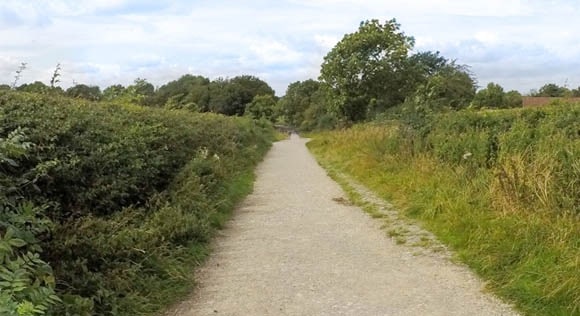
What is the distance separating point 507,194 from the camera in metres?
6.96

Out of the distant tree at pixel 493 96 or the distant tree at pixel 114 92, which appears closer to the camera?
the distant tree at pixel 114 92

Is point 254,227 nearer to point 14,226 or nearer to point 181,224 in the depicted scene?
point 181,224

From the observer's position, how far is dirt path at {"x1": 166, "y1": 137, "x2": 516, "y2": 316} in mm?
4699

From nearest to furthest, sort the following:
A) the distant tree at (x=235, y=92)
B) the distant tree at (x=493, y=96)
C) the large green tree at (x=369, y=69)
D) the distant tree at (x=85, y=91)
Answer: the distant tree at (x=85, y=91) → the distant tree at (x=493, y=96) → the large green tree at (x=369, y=69) → the distant tree at (x=235, y=92)

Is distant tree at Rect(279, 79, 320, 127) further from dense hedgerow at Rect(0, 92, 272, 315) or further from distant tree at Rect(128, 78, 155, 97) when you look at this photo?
dense hedgerow at Rect(0, 92, 272, 315)

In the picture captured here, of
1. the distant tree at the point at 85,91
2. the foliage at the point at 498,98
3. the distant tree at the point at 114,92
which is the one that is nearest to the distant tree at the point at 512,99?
the foliage at the point at 498,98

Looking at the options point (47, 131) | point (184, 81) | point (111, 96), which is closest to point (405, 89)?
point (111, 96)

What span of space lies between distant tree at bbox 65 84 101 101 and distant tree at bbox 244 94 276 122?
59794 millimetres

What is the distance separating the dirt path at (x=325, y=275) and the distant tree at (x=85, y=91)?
398 cm

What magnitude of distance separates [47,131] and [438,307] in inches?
155

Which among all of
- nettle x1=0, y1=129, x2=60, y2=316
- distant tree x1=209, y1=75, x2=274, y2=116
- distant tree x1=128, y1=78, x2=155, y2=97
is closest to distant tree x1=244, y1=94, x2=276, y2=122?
distant tree x1=209, y1=75, x2=274, y2=116

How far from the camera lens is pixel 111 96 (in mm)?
12375

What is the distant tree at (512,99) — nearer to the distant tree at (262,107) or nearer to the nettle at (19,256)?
the nettle at (19,256)

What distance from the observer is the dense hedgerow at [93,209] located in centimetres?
395
